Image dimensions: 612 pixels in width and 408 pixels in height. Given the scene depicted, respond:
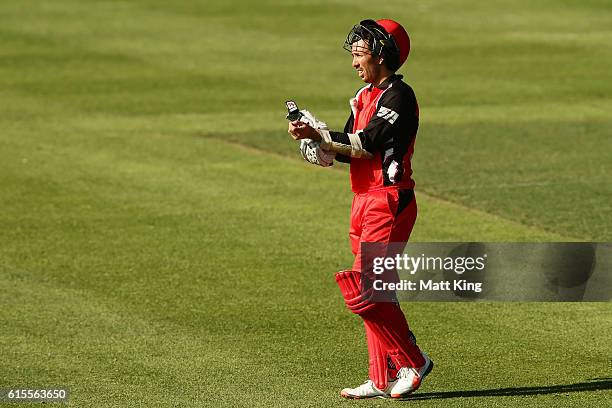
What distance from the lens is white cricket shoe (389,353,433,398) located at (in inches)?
340

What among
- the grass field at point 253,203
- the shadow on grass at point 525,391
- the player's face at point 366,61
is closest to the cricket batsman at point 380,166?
the player's face at point 366,61

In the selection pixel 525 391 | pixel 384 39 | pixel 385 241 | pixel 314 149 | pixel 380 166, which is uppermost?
pixel 384 39

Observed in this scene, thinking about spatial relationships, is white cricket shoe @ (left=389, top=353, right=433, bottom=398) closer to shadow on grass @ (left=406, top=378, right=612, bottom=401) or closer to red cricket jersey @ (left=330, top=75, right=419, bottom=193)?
shadow on grass @ (left=406, top=378, right=612, bottom=401)

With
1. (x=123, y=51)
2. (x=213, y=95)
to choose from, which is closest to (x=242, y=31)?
(x=123, y=51)

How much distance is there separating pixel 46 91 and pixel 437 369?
617 inches

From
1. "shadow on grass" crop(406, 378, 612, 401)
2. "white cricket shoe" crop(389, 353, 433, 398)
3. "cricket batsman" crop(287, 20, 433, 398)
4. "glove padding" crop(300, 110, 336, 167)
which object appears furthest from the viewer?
"shadow on grass" crop(406, 378, 612, 401)

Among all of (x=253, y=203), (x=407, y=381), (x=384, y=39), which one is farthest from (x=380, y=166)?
(x=253, y=203)

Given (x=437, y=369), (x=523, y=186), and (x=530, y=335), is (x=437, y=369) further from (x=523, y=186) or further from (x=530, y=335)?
(x=523, y=186)

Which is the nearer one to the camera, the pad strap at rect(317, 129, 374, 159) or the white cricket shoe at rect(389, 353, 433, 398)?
the pad strap at rect(317, 129, 374, 159)

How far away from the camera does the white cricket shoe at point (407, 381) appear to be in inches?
340

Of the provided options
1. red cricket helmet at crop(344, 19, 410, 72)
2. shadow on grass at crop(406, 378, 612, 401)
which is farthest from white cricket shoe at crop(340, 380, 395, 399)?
red cricket helmet at crop(344, 19, 410, 72)

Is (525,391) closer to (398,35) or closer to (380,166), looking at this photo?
(380,166)

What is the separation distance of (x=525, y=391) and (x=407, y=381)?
83cm

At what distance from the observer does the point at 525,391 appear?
8906mm
